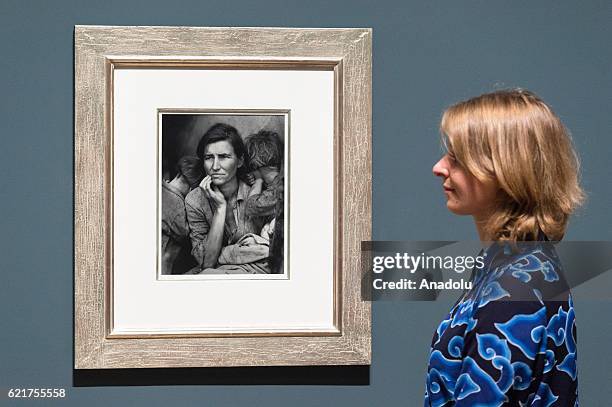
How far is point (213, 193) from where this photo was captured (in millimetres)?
1408

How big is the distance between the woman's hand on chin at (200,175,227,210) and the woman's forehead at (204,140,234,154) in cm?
5

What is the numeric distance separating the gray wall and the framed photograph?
4 cm

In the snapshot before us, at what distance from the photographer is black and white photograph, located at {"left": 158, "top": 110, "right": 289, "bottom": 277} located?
4.60 ft

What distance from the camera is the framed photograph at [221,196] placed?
138 cm

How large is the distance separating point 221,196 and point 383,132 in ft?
1.01

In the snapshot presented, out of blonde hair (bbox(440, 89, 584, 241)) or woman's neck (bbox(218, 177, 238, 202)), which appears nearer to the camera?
blonde hair (bbox(440, 89, 584, 241))

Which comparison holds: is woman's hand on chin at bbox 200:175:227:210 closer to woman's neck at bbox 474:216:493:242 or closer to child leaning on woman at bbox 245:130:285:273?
child leaning on woman at bbox 245:130:285:273

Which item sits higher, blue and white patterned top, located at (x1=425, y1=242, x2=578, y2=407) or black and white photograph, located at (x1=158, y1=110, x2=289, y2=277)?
black and white photograph, located at (x1=158, y1=110, x2=289, y2=277)

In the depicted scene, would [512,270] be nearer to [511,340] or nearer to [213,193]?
[511,340]

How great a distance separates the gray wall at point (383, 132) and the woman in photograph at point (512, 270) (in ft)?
1.93

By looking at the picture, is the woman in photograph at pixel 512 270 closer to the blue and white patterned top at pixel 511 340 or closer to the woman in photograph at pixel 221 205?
the blue and white patterned top at pixel 511 340

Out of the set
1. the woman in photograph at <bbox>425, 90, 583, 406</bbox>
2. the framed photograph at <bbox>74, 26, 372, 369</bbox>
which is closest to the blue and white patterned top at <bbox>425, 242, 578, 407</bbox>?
the woman in photograph at <bbox>425, 90, 583, 406</bbox>

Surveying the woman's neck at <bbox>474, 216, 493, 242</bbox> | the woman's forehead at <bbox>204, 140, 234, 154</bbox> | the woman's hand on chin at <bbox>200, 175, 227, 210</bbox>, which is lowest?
the woman's neck at <bbox>474, 216, 493, 242</bbox>

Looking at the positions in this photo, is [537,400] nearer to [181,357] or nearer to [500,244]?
[500,244]
